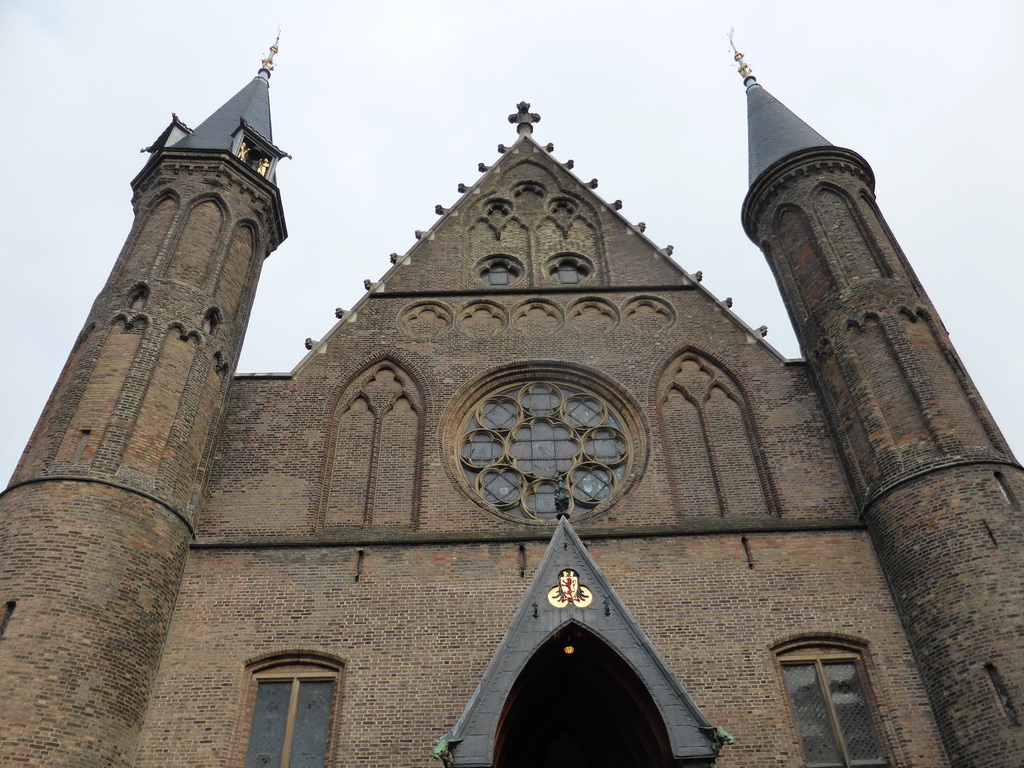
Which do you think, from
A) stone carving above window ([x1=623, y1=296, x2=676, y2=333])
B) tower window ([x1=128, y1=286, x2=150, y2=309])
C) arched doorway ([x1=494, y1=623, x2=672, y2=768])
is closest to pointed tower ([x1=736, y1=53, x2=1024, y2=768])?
stone carving above window ([x1=623, y1=296, x2=676, y2=333])

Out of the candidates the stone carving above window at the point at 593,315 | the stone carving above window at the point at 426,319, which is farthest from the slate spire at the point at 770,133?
the stone carving above window at the point at 426,319

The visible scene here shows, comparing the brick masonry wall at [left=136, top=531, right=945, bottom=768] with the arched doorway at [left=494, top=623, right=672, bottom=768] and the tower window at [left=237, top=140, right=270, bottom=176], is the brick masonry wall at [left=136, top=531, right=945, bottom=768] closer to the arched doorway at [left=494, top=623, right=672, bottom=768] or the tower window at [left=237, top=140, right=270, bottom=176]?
the arched doorway at [left=494, top=623, right=672, bottom=768]

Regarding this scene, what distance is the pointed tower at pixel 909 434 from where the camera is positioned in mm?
11211

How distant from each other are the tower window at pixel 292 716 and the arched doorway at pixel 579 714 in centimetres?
254

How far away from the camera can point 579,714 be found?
11820 mm

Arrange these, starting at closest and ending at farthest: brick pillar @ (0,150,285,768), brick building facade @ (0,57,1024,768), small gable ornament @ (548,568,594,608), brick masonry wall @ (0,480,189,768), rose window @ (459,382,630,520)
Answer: brick masonry wall @ (0,480,189,768) < small gable ornament @ (548,568,594,608) < brick pillar @ (0,150,285,768) < brick building facade @ (0,57,1024,768) < rose window @ (459,382,630,520)

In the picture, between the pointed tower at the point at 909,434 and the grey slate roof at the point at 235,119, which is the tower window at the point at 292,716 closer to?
the pointed tower at the point at 909,434

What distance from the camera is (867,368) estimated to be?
14555 mm

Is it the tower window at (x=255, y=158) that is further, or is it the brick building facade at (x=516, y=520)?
the tower window at (x=255, y=158)

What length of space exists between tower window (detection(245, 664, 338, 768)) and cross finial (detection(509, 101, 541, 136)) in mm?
14241

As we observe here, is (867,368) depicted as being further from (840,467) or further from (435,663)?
(435,663)

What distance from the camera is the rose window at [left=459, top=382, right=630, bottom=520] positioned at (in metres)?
14.5

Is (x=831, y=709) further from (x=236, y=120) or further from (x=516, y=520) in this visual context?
(x=236, y=120)

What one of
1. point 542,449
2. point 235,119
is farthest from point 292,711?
point 235,119
